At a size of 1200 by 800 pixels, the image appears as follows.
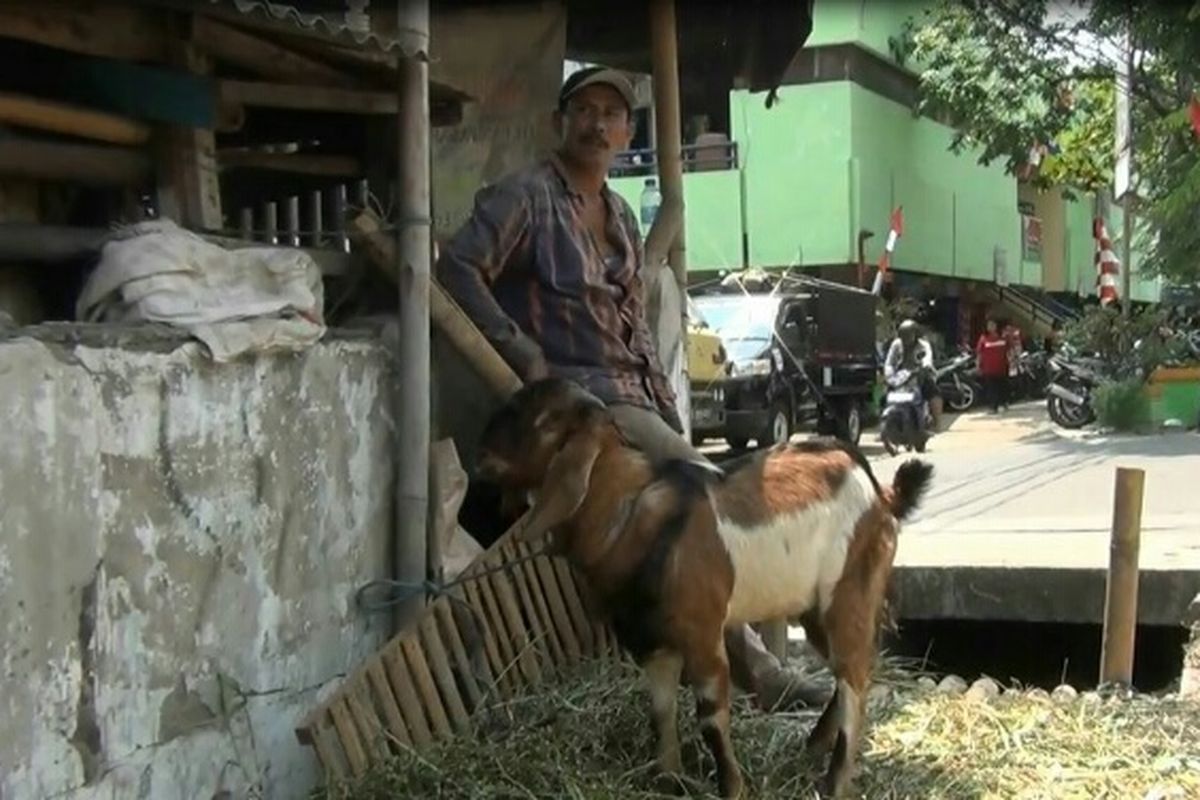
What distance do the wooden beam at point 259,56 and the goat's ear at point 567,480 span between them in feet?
4.82

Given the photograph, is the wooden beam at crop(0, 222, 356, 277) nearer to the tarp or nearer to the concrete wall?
the tarp

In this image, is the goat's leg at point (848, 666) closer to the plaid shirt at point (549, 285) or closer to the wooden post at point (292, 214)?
the plaid shirt at point (549, 285)

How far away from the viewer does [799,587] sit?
4020 millimetres

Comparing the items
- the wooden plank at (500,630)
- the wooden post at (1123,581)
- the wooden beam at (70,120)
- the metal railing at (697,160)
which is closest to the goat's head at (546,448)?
the wooden plank at (500,630)

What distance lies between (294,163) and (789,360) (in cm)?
1324

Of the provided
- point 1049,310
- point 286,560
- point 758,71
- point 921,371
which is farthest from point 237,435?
point 1049,310

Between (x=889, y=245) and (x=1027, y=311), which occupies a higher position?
(x=889, y=245)

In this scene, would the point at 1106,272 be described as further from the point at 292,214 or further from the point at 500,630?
the point at 500,630

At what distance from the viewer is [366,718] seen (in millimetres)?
3797

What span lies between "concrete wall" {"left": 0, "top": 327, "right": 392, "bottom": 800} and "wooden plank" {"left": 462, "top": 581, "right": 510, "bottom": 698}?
269 mm

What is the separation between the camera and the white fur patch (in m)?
3.89

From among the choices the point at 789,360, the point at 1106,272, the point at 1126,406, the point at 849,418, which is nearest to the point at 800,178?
the point at 1106,272

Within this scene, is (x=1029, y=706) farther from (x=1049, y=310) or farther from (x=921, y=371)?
(x=1049, y=310)

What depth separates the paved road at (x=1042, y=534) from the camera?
729 cm
